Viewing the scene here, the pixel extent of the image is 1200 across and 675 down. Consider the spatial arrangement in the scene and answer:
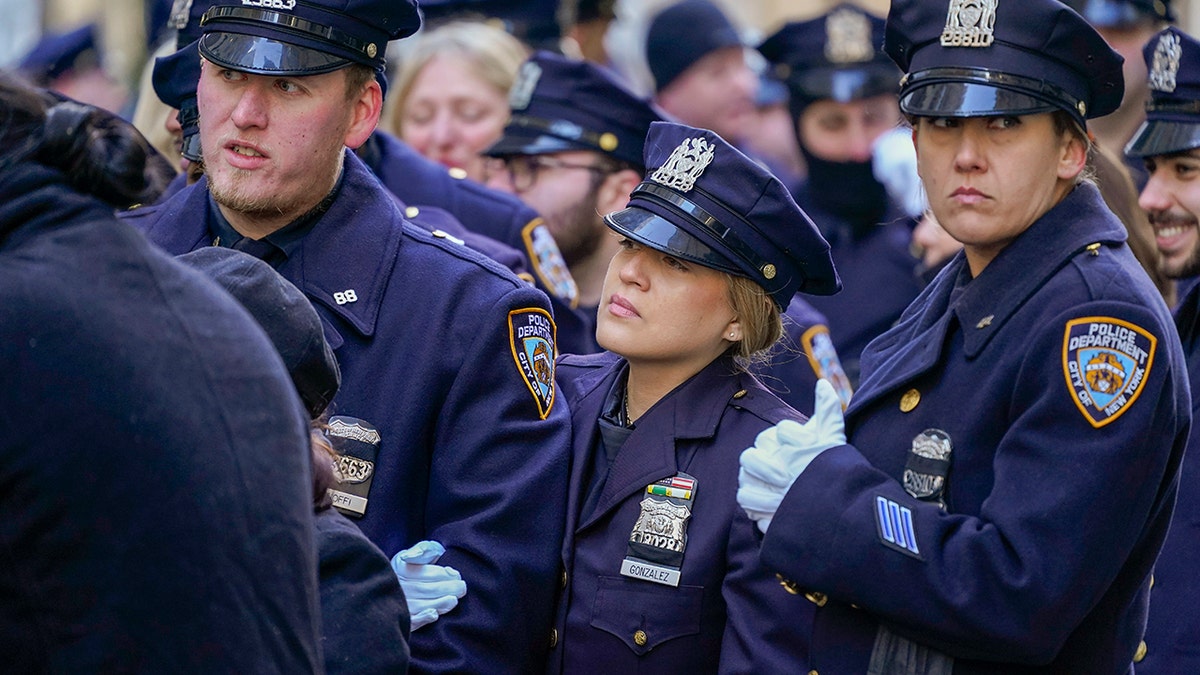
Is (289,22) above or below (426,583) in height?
above

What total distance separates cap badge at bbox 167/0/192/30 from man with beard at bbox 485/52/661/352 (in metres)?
1.26

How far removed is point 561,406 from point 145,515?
1891mm

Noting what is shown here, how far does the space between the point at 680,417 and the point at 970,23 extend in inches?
42.6

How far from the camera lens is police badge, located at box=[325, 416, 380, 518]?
3.39 meters

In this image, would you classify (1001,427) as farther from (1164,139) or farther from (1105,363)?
(1164,139)

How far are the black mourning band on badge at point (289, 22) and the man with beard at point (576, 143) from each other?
2.06 metres

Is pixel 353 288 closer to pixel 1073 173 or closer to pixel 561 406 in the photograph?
pixel 561 406

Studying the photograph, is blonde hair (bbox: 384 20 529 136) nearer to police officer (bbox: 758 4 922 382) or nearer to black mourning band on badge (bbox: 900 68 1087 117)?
police officer (bbox: 758 4 922 382)

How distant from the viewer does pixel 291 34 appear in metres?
3.59

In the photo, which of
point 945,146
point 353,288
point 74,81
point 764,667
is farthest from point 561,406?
point 74,81

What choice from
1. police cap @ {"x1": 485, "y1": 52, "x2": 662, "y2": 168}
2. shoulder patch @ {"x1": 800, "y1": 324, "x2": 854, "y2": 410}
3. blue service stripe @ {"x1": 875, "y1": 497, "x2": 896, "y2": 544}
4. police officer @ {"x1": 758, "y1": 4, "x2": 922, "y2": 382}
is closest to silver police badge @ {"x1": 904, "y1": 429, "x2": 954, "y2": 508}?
blue service stripe @ {"x1": 875, "y1": 497, "x2": 896, "y2": 544}

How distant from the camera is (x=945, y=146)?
308cm

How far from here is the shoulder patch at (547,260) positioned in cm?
526

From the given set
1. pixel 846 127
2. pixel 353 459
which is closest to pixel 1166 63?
pixel 353 459
